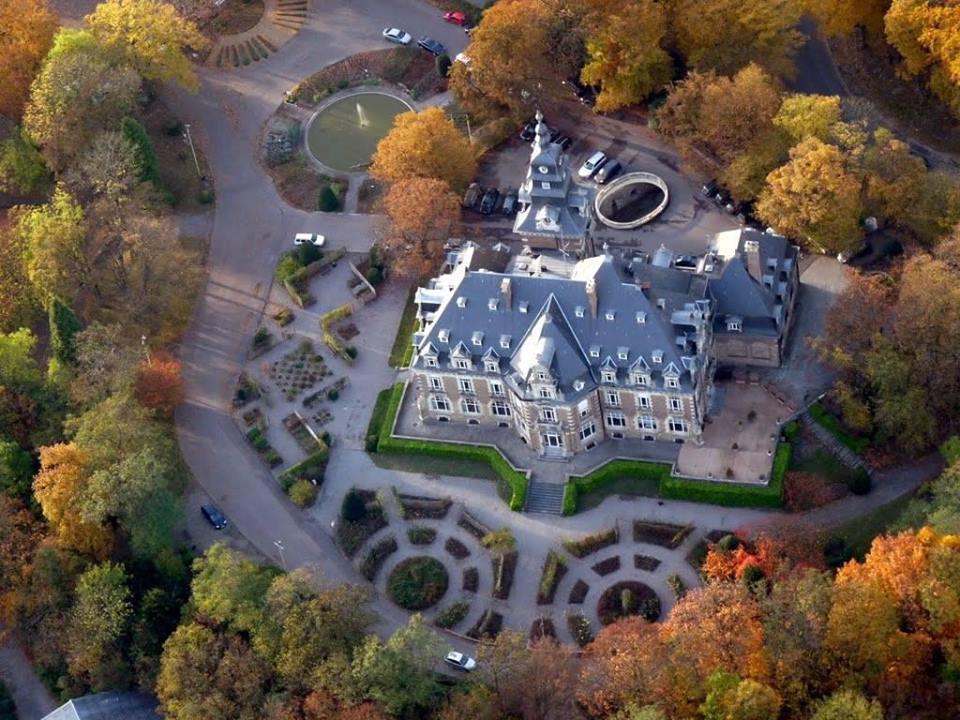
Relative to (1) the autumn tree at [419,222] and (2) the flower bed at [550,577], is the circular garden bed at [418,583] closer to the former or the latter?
(2) the flower bed at [550,577]

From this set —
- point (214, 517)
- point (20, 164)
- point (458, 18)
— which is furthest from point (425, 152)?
point (20, 164)

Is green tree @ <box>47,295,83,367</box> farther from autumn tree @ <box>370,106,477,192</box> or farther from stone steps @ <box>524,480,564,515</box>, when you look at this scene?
stone steps @ <box>524,480,564,515</box>

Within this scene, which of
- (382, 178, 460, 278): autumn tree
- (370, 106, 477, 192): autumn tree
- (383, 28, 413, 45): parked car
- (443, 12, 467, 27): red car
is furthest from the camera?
(443, 12, 467, 27): red car

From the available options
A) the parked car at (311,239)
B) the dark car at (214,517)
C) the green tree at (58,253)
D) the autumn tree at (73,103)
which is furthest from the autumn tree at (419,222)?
the autumn tree at (73,103)

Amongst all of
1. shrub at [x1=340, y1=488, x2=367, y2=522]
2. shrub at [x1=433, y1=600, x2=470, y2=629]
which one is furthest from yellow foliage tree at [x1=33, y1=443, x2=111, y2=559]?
shrub at [x1=433, y1=600, x2=470, y2=629]

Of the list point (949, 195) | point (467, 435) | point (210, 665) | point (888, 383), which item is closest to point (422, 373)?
point (467, 435)

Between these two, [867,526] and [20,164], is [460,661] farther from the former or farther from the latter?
[20,164]
